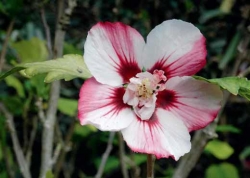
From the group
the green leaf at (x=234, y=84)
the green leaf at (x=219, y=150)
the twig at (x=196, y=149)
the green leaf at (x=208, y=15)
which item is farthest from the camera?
the green leaf at (x=208, y=15)

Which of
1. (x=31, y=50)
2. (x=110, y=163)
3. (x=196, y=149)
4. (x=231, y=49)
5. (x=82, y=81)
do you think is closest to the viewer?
(x=196, y=149)

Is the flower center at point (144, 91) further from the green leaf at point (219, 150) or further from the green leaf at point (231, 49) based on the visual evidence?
the green leaf at point (219, 150)

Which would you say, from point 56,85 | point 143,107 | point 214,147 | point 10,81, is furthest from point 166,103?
point 214,147

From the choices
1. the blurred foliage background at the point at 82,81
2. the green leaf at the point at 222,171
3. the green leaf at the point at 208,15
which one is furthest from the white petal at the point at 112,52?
the green leaf at the point at 208,15

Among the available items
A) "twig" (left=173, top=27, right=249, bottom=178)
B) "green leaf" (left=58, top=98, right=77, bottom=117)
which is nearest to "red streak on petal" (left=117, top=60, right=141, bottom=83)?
"twig" (left=173, top=27, right=249, bottom=178)

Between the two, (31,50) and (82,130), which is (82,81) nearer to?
(82,130)

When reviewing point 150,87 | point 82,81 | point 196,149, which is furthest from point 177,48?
point 82,81
